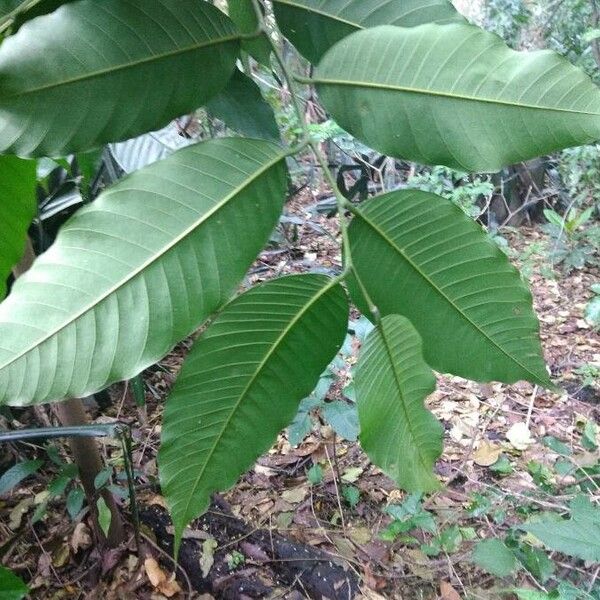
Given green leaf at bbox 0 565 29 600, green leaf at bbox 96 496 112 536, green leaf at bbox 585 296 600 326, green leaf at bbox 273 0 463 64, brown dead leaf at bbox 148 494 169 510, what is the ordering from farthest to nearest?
green leaf at bbox 585 296 600 326
brown dead leaf at bbox 148 494 169 510
green leaf at bbox 96 496 112 536
green leaf at bbox 0 565 29 600
green leaf at bbox 273 0 463 64

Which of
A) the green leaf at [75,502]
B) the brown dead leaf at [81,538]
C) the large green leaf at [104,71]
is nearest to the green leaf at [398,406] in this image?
the large green leaf at [104,71]

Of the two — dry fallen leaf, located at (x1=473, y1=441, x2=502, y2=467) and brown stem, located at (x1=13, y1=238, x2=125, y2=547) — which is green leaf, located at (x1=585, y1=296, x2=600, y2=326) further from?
brown stem, located at (x1=13, y1=238, x2=125, y2=547)

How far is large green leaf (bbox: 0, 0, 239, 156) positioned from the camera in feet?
1.05

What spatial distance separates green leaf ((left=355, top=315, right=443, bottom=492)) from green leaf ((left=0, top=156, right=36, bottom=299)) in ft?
0.98

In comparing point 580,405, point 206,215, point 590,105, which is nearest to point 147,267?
point 206,215

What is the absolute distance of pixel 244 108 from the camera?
50cm

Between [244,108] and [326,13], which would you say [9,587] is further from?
[326,13]

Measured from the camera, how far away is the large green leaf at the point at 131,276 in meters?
0.29

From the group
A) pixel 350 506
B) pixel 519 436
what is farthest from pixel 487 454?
pixel 350 506

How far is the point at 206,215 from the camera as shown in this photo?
33 centimetres

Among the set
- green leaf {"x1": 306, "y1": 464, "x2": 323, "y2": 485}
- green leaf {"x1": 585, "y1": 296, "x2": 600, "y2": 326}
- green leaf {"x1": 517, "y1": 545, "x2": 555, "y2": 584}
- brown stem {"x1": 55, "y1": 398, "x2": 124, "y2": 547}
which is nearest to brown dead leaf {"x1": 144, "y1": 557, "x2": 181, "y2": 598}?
brown stem {"x1": 55, "y1": 398, "x2": 124, "y2": 547}

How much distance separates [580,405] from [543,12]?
259 centimetres

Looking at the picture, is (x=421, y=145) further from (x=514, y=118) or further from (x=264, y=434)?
(x=264, y=434)

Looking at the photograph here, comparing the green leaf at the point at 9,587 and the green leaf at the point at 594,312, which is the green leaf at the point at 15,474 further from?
the green leaf at the point at 594,312
